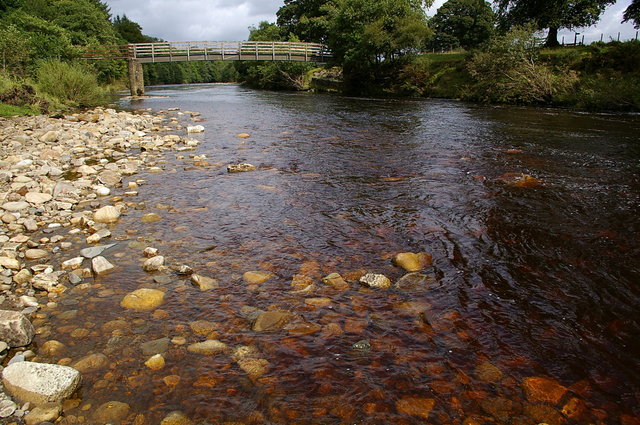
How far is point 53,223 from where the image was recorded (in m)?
6.68

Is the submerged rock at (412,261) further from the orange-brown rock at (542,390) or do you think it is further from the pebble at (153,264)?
the pebble at (153,264)

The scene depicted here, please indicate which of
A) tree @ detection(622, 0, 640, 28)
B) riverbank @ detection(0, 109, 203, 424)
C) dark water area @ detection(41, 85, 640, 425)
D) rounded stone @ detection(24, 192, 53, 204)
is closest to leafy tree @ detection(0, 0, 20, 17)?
riverbank @ detection(0, 109, 203, 424)

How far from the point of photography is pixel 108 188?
8789mm

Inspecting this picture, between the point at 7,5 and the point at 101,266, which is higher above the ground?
the point at 7,5

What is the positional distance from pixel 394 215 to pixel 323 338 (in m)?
3.71

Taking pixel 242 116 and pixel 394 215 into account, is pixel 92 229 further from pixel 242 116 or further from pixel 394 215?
pixel 242 116

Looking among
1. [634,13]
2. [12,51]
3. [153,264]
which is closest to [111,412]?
[153,264]

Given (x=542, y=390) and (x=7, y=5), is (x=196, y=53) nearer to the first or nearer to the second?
(x=7, y=5)

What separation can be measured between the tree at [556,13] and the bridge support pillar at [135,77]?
40838 mm

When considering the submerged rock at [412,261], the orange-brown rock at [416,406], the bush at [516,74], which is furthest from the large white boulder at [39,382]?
the bush at [516,74]

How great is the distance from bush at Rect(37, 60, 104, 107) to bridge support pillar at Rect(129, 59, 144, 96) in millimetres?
23922

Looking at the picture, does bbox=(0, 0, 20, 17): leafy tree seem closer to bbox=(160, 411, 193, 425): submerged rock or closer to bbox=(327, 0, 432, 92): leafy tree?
bbox=(327, 0, 432, 92): leafy tree

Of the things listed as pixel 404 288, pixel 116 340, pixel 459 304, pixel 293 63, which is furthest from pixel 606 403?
pixel 293 63

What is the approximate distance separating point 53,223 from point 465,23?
91.6m
